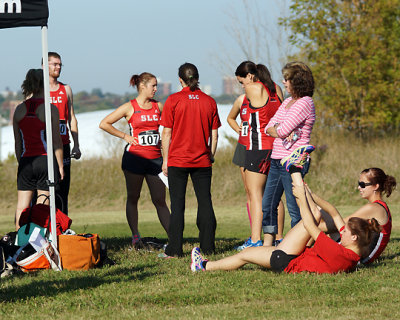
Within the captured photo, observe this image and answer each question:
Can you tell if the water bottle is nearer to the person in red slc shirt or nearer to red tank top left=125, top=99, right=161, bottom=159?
the person in red slc shirt

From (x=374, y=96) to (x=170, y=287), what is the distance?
667 inches

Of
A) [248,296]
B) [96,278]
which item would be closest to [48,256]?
[96,278]

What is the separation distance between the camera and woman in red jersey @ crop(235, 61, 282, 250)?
7793 millimetres

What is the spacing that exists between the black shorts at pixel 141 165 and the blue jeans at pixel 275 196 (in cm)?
145

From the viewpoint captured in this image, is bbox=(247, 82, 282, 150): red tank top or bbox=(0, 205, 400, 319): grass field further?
bbox=(247, 82, 282, 150): red tank top

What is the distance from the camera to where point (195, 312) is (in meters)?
5.17

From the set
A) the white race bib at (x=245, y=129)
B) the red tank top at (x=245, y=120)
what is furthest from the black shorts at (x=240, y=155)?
the white race bib at (x=245, y=129)

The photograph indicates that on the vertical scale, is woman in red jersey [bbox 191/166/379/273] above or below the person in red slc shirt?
below

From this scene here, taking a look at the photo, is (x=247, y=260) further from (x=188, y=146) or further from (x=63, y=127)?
(x=63, y=127)

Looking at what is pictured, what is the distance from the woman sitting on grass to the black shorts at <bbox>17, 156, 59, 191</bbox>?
1871 mm

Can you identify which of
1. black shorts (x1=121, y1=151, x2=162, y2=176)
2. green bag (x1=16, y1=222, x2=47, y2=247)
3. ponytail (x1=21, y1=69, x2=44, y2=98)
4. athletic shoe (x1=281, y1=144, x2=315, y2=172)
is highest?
ponytail (x1=21, y1=69, x2=44, y2=98)

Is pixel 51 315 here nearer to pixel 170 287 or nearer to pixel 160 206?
pixel 170 287

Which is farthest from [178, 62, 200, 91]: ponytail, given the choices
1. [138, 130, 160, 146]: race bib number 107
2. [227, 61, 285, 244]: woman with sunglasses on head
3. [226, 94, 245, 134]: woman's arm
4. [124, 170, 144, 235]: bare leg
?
[124, 170, 144, 235]: bare leg

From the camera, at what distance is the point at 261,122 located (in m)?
7.82
